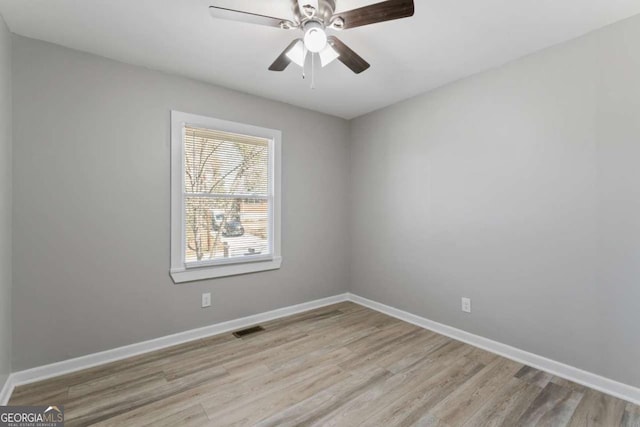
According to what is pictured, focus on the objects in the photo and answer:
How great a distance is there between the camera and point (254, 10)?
6.24 feet

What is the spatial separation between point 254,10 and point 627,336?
10.8 feet

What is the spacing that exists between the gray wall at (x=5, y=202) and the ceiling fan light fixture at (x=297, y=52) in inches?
73.8

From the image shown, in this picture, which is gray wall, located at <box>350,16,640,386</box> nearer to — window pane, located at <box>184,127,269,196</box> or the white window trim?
the white window trim

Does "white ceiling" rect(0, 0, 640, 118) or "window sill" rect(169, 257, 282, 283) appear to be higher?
"white ceiling" rect(0, 0, 640, 118)

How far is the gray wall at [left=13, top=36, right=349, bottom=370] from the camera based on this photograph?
216 cm

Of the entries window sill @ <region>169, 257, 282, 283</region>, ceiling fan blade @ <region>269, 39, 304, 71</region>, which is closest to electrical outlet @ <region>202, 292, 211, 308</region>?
window sill @ <region>169, 257, 282, 283</region>

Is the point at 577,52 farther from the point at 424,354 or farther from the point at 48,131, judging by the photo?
the point at 48,131

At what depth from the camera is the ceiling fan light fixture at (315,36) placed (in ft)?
5.69

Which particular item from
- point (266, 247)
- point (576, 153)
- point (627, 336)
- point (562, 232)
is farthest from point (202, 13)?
point (627, 336)

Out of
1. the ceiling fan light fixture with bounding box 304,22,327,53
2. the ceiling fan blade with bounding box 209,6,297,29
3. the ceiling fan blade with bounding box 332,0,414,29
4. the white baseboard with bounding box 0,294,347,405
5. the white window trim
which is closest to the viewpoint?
the ceiling fan blade with bounding box 332,0,414,29

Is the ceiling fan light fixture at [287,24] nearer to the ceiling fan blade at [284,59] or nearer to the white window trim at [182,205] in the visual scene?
the ceiling fan blade at [284,59]

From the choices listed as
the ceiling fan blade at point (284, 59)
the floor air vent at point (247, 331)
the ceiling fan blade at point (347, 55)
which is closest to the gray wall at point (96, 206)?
the floor air vent at point (247, 331)

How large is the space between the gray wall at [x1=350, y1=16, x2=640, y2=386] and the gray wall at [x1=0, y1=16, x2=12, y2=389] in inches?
133

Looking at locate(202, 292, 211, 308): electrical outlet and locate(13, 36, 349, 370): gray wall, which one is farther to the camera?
locate(202, 292, 211, 308): electrical outlet
